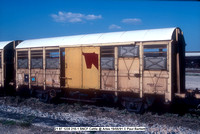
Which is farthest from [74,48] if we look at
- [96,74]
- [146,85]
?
[146,85]

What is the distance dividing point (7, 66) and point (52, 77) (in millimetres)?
4462

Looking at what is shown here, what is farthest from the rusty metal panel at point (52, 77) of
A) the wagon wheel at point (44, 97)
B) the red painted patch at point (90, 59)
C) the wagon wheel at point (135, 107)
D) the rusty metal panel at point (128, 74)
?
the wagon wheel at point (135, 107)

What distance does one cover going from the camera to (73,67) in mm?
10516

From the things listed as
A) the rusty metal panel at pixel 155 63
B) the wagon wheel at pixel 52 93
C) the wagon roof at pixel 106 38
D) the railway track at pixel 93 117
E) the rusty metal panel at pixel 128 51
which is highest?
the wagon roof at pixel 106 38

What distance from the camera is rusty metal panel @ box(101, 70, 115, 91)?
31.1ft

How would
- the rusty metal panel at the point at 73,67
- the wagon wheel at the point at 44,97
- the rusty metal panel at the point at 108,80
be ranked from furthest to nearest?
1. the wagon wheel at the point at 44,97
2. the rusty metal panel at the point at 73,67
3. the rusty metal panel at the point at 108,80

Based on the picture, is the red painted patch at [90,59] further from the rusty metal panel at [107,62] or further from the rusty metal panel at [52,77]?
the rusty metal panel at [52,77]

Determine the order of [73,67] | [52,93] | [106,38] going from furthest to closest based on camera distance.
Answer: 1. [52,93]
2. [73,67]
3. [106,38]

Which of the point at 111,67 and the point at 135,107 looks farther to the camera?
the point at 111,67

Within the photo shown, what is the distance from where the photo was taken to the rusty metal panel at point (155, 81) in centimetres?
824

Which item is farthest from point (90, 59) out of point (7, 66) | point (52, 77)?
point (7, 66)

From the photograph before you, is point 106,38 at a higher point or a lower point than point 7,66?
higher

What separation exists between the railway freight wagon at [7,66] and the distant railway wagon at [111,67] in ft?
6.42

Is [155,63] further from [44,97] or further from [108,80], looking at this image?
[44,97]
